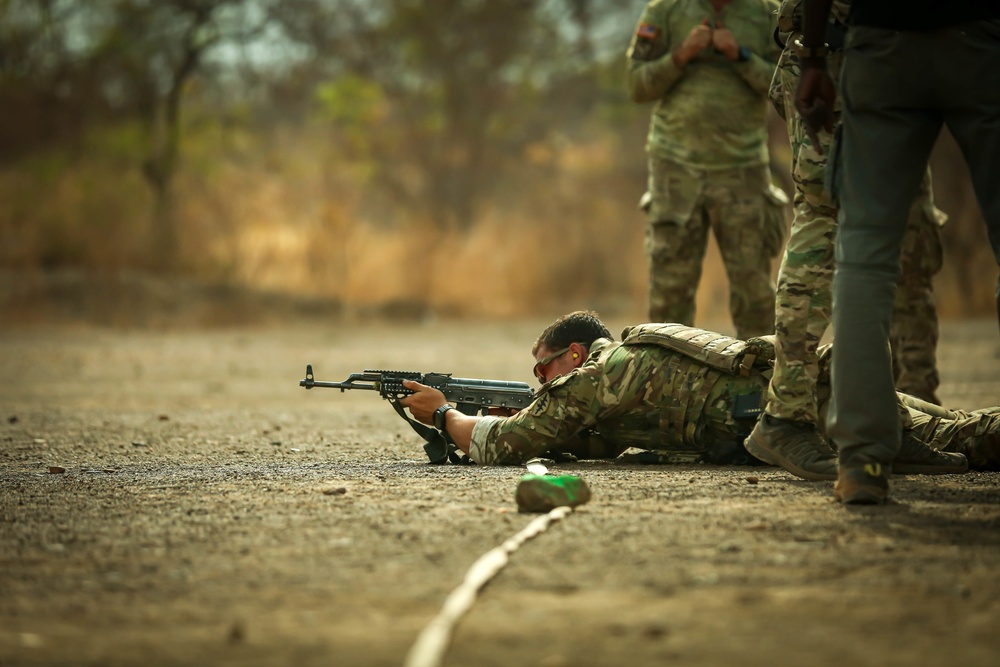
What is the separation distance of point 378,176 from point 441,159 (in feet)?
4.20

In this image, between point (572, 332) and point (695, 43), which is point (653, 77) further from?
point (572, 332)

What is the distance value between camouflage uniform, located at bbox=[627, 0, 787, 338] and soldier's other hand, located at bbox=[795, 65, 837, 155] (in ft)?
6.66

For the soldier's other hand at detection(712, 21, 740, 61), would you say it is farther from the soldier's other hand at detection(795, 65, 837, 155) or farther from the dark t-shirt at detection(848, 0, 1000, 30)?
the dark t-shirt at detection(848, 0, 1000, 30)

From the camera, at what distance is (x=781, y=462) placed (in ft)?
13.3

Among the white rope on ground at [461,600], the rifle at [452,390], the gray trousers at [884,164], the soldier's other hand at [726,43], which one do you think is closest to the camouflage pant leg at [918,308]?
the soldier's other hand at [726,43]

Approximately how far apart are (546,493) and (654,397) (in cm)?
102

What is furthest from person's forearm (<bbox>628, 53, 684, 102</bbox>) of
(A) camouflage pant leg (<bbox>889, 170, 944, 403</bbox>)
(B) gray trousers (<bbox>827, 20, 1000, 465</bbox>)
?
(B) gray trousers (<bbox>827, 20, 1000, 465</bbox>)

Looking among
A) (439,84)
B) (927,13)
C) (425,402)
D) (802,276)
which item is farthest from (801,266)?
(439,84)

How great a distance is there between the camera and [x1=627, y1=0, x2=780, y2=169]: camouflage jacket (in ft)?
19.5

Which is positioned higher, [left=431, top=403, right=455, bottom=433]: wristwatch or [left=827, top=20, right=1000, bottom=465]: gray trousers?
[left=827, top=20, right=1000, bottom=465]: gray trousers

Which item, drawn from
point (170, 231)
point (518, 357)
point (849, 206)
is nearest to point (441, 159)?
point (170, 231)

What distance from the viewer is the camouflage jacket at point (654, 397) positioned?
4414 mm

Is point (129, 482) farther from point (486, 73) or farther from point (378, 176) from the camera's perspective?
point (486, 73)

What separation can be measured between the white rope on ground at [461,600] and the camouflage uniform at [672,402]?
104 cm
